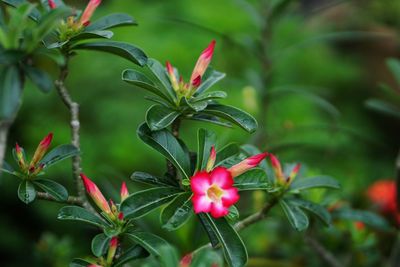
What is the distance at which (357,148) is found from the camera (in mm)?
2717

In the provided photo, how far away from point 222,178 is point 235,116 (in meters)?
0.11

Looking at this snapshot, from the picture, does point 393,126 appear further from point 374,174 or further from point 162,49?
point 162,49

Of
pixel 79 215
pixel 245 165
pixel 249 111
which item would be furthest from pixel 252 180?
pixel 249 111

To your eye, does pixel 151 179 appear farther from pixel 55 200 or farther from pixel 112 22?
pixel 112 22

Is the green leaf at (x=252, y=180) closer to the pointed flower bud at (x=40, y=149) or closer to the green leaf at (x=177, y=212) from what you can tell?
the green leaf at (x=177, y=212)

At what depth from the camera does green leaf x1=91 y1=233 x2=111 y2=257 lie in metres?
0.83

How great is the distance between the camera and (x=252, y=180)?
2.87 ft

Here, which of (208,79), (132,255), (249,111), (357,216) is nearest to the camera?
(132,255)

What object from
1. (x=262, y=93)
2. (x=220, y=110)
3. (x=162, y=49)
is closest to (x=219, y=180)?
(x=220, y=110)

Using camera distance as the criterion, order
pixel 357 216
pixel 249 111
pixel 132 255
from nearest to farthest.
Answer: pixel 132 255 → pixel 357 216 → pixel 249 111

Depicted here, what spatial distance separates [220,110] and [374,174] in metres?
2.00

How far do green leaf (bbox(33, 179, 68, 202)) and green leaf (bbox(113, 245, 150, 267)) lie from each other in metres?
0.12

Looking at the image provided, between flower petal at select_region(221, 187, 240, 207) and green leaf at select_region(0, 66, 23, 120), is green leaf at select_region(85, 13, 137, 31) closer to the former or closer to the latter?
green leaf at select_region(0, 66, 23, 120)

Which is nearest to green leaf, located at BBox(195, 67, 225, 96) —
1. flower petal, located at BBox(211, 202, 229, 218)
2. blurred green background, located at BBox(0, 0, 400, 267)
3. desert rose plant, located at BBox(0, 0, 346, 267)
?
desert rose plant, located at BBox(0, 0, 346, 267)
